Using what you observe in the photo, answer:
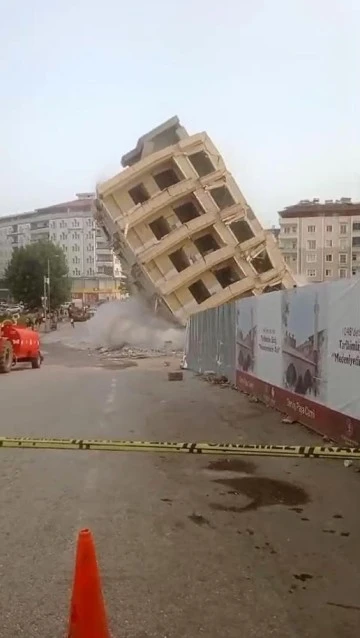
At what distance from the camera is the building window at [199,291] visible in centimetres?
3366

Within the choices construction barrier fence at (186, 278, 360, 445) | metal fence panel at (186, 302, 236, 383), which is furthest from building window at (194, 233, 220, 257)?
construction barrier fence at (186, 278, 360, 445)

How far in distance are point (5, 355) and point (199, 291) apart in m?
13.5

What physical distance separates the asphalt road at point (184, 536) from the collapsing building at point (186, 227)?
2213 cm

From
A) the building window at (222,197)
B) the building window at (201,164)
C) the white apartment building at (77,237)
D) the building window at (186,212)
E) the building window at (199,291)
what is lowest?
the building window at (199,291)

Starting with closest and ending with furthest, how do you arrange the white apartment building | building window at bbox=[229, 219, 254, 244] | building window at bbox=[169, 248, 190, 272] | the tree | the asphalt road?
the asphalt road → building window at bbox=[229, 219, 254, 244] → building window at bbox=[169, 248, 190, 272] → the tree → the white apartment building

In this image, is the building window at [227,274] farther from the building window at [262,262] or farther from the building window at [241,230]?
the building window at [241,230]

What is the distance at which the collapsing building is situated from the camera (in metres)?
32.2

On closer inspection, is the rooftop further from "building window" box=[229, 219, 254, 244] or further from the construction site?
the construction site

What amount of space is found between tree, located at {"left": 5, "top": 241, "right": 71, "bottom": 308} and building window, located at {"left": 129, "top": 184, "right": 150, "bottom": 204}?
45.0m

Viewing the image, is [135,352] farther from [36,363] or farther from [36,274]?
[36,274]

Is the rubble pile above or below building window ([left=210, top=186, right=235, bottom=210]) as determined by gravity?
below

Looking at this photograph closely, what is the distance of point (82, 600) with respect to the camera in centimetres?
317

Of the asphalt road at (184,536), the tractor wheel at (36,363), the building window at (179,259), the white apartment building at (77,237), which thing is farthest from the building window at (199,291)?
the white apartment building at (77,237)

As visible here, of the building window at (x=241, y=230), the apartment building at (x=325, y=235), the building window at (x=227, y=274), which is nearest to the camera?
the building window at (x=227, y=274)
